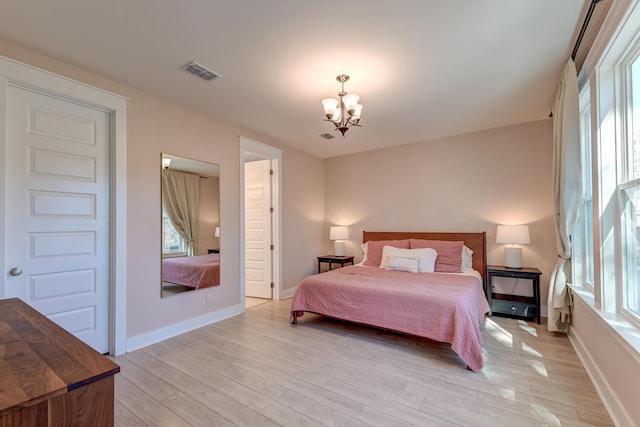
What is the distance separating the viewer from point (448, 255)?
4.11m

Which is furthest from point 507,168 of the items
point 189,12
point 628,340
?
point 189,12

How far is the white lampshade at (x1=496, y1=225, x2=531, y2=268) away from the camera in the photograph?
3697mm

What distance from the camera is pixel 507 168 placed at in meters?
4.12

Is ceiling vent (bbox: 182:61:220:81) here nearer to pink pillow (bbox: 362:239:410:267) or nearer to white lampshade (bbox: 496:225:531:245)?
pink pillow (bbox: 362:239:410:267)

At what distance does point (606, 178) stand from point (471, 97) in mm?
1509

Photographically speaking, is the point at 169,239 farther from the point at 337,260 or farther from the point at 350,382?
the point at 337,260

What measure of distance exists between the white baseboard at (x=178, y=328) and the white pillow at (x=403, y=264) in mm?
2225

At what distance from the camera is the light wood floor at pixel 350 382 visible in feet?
6.10

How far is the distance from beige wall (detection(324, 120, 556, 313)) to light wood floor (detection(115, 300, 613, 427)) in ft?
5.08

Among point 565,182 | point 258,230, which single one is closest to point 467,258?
point 565,182

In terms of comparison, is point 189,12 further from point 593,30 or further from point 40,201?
point 593,30

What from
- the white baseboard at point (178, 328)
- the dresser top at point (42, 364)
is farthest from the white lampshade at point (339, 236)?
the dresser top at point (42, 364)

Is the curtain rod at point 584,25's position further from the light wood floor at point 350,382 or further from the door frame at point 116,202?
the door frame at point 116,202

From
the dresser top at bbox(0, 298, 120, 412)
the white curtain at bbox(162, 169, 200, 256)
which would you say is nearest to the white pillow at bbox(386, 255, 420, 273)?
the white curtain at bbox(162, 169, 200, 256)
